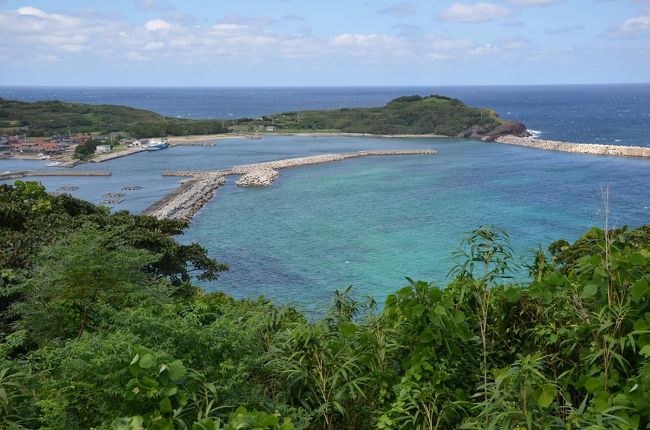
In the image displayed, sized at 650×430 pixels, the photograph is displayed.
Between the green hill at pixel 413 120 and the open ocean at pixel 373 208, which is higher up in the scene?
the green hill at pixel 413 120

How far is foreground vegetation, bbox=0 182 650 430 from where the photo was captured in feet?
7.22

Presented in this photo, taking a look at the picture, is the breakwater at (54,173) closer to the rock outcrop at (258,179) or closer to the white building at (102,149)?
the white building at (102,149)

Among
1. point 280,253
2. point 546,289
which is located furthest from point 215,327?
point 280,253

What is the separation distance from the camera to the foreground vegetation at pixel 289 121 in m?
67.0

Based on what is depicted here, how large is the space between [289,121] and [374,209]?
5522 cm

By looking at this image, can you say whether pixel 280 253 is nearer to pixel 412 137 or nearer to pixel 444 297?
pixel 444 297

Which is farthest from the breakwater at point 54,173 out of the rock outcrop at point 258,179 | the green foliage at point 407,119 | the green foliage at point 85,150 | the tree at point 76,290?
the green foliage at point 407,119

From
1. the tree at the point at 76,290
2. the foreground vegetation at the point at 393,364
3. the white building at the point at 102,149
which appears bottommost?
the white building at the point at 102,149

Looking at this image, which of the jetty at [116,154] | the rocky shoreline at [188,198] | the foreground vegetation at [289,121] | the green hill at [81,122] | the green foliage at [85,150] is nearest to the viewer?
the rocky shoreline at [188,198]

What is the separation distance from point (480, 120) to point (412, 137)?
8.73 meters

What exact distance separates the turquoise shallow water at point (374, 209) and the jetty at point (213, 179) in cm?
81

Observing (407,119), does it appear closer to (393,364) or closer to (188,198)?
(188,198)

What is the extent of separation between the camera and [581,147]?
50312mm

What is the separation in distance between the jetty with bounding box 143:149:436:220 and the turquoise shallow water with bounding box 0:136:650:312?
2.66 feet
